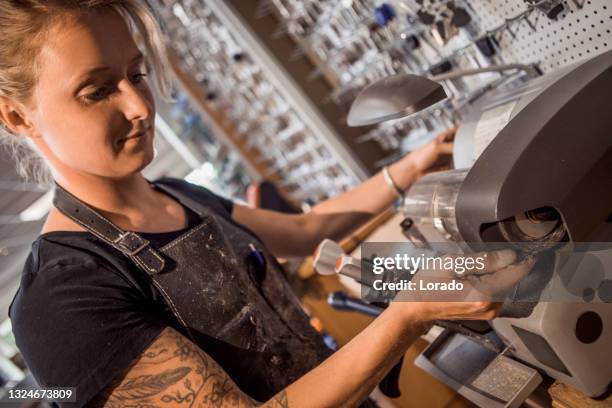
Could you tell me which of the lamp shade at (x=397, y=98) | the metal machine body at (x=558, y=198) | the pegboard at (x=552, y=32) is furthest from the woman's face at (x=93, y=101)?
the pegboard at (x=552, y=32)

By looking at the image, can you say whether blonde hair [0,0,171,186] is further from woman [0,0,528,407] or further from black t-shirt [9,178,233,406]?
black t-shirt [9,178,233,406]

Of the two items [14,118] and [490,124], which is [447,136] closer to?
[490,124]

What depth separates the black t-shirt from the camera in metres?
0.87

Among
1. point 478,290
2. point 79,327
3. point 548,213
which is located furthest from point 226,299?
point 548,213

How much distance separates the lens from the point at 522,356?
1.00 metres

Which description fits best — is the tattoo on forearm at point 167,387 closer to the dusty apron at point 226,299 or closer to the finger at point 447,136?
the dusty apron at point 226,299

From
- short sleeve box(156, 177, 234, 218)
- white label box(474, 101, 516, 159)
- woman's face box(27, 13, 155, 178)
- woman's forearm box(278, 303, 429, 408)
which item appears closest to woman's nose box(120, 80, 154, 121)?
woman's face box(27, 13, 155, 178)

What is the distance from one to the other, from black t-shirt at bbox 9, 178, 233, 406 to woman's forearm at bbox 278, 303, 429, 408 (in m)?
0.33

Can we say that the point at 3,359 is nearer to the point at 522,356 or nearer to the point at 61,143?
the point at 61,143

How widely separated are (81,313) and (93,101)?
0.43 metres

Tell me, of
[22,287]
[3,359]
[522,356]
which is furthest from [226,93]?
[522,356]

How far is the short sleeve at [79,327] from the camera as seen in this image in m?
0.87

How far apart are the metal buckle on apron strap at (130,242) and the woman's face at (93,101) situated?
5.4 inches

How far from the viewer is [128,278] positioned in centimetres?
100
